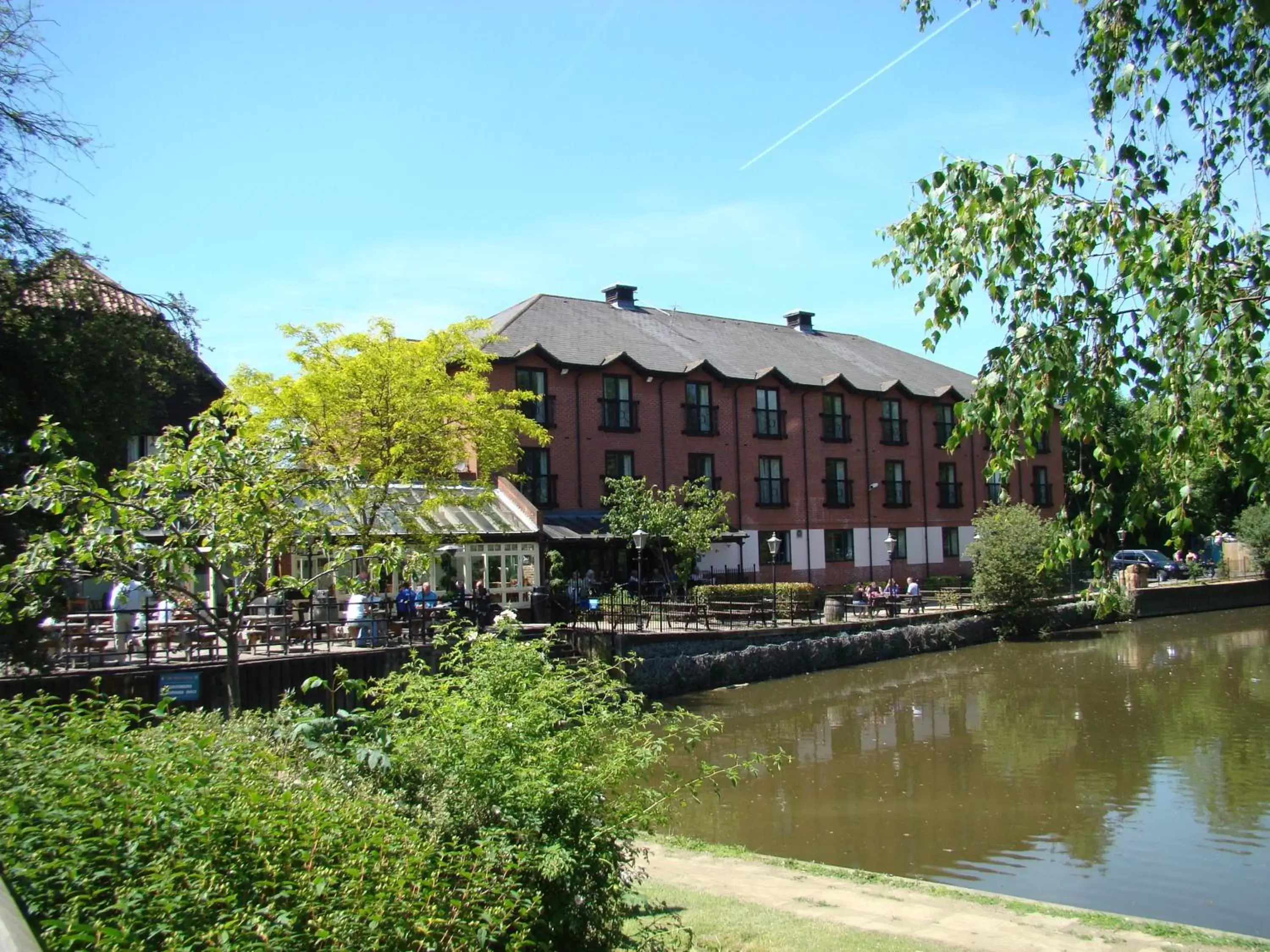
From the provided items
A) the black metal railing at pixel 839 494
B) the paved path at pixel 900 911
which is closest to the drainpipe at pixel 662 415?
the black metal railing at pixel 839 494

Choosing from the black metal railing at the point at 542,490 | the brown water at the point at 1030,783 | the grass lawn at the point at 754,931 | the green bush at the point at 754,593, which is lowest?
the brown water at the point at 1030,783

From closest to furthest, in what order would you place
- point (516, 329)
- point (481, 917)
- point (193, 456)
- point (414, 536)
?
point (481, 917) → point (193, 456) → point (414, 536) → point (516, 329)

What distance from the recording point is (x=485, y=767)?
5.37 metres

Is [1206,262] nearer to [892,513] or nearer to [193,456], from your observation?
[193,456]

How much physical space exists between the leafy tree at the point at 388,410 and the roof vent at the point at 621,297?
20.6m

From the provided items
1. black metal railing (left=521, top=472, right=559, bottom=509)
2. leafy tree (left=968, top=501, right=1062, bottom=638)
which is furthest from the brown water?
black metal railing (left=521, top=472, right=559, bottom=509)

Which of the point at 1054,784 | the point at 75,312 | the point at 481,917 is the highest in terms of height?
the point at 75,312

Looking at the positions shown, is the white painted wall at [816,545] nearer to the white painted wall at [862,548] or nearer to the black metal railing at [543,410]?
the white painted wall at [862,548]

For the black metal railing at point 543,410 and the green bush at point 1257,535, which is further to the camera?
the green bush at point 1257,535

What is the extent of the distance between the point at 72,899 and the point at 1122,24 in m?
7.15

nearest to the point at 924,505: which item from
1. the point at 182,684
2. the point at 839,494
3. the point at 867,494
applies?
the point at 867,494

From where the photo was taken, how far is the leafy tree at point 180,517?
352 inches

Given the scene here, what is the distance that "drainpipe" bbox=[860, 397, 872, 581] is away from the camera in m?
43.8

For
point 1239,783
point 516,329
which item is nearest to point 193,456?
point 1239,783
